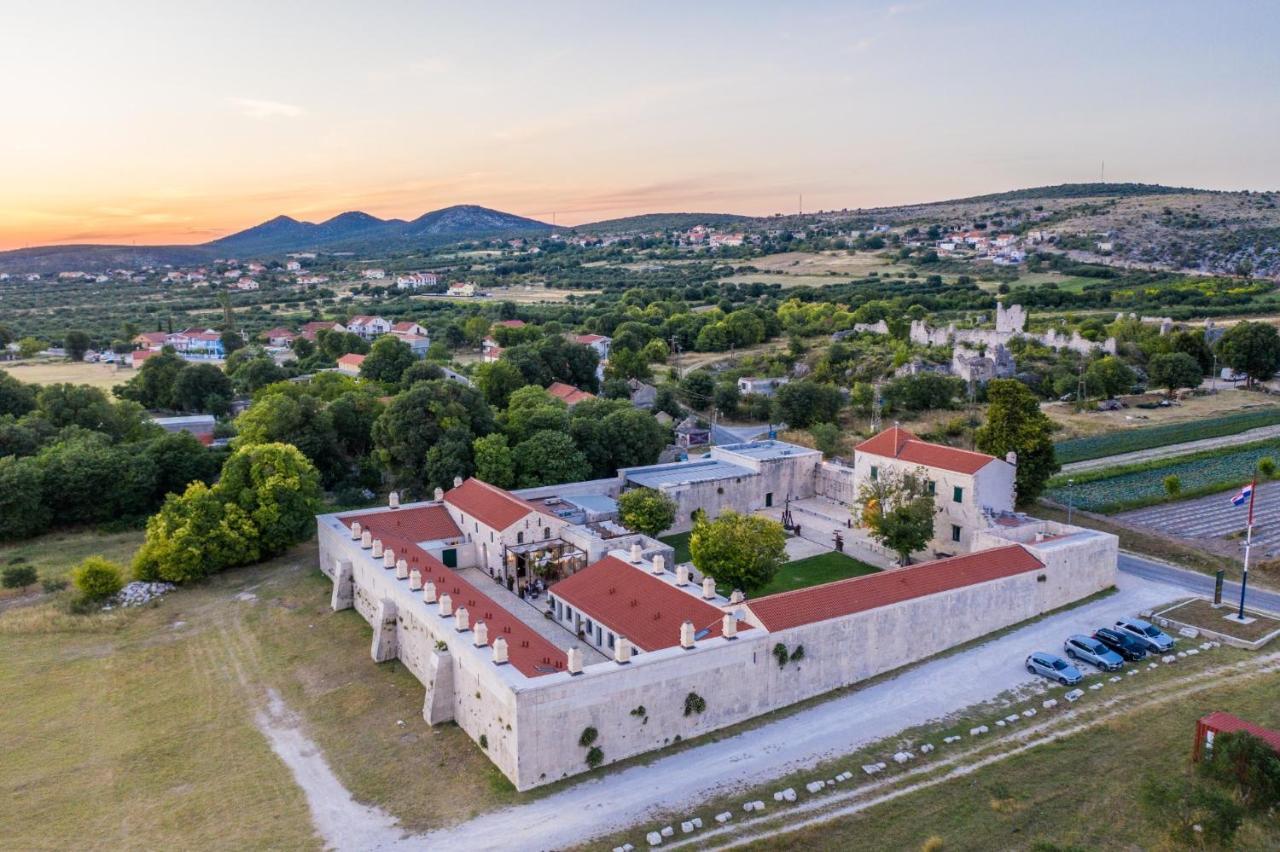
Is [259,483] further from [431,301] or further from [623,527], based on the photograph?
[431,301]

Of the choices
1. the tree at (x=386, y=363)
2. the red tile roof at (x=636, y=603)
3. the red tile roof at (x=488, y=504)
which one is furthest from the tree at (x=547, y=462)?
the tree at (x=386, y=363)

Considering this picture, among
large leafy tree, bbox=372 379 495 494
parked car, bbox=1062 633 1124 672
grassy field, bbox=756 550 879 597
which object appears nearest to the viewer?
parked car, bbox=1062 633 1124 672

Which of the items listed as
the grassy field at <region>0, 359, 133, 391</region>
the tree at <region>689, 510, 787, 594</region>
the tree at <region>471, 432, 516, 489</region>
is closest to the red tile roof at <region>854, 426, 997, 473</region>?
the tree at <region>689, 510, 787, 594</region>

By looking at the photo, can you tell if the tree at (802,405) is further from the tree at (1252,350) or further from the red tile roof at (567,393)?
the tree at (1252,350)

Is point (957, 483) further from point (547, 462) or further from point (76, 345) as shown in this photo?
point (76, 345)

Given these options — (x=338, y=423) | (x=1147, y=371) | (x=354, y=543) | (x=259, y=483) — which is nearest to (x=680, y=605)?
(x=354, y=543)

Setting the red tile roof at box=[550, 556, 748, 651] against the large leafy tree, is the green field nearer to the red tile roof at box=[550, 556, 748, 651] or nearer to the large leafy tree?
the red tile roof at box=[550, 556, 748, 651]
